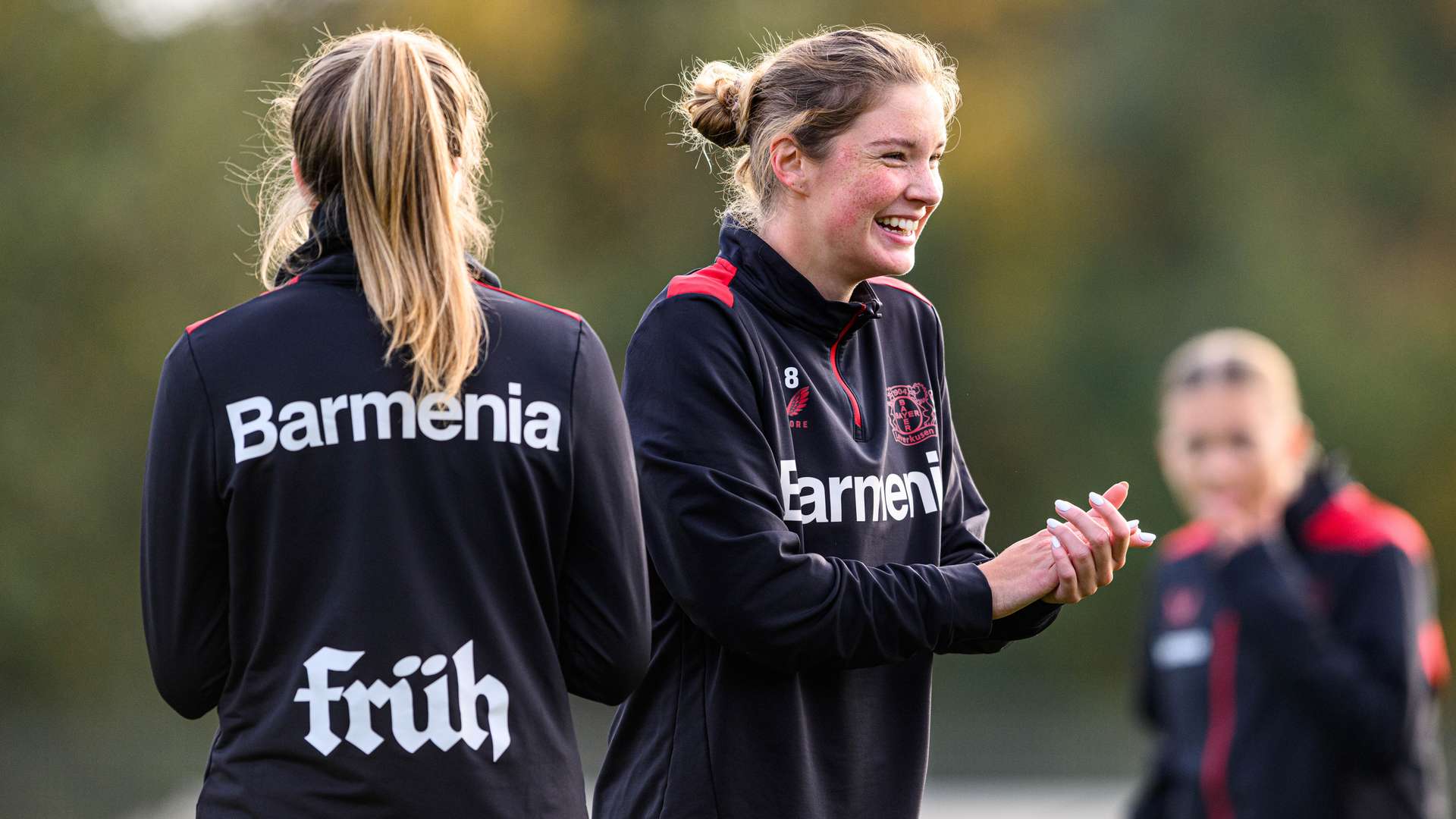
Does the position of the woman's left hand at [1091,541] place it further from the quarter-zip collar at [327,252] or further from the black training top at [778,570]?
the quarter-zip collar at [327,252]

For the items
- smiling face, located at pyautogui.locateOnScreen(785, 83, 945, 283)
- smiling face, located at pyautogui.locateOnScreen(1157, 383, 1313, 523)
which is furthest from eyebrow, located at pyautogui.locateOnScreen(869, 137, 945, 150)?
smiling face, located at pyautogui.locateOnScreen(1157, 383, 1313, 523)

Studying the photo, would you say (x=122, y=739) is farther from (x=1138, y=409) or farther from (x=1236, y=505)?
(x=1236, y=505)

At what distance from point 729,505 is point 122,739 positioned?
38.5ft

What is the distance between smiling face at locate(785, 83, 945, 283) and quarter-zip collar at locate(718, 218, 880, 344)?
68 millimetres

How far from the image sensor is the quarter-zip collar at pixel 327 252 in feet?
6.89

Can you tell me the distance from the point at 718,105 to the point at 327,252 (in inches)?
37.4

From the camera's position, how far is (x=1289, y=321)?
48.8 feet

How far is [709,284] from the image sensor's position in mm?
2604

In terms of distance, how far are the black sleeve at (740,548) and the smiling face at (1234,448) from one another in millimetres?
1526

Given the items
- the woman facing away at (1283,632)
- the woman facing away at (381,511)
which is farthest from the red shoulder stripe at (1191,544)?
the woman facing away at (381,511)

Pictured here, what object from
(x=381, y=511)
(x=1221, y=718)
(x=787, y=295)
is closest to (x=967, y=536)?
(x=787, y=295)

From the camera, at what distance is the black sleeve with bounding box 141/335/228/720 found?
2008mm

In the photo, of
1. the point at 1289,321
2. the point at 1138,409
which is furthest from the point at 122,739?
the point at 1289,321

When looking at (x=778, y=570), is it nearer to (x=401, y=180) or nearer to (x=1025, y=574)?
(x=1025, y=574)
